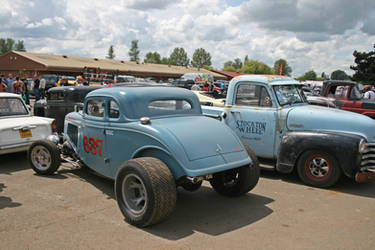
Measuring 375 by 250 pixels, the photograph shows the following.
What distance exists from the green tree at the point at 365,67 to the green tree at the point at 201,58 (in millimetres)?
115905

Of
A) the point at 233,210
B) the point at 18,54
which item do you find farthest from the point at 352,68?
the point at 18,54

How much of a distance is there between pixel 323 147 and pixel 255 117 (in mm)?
1562

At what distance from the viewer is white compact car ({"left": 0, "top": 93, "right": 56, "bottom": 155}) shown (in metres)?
7.29

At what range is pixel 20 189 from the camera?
19.8 ft

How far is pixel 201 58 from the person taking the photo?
457ft

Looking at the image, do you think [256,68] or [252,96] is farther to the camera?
[256,68]

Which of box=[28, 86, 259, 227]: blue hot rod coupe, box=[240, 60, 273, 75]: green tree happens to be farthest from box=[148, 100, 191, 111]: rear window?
box=[240, 60, 273, 75]: green tree

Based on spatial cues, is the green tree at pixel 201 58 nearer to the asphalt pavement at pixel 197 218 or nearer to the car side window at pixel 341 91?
the car side window at pixel 341 91

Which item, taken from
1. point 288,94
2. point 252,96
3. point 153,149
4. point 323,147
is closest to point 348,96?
point 288,94

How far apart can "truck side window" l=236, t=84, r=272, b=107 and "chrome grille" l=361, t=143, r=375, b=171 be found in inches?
77.8

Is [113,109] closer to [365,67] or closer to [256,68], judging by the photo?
[365,67]

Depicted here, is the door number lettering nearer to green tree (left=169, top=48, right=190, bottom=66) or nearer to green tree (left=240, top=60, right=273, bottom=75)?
green tree (left=240, top=60, right=273, bottom=75)

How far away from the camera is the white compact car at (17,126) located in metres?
7.29

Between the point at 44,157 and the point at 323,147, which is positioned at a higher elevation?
the point at 323,147
